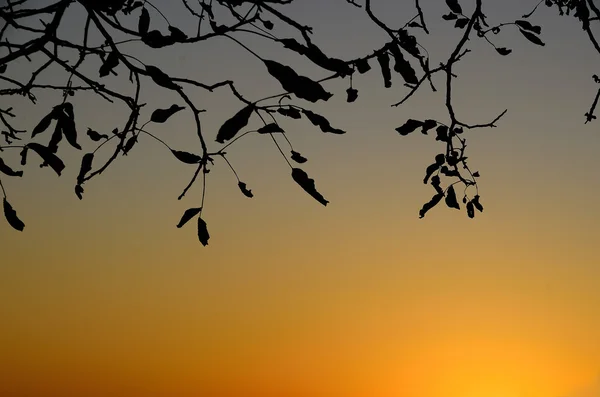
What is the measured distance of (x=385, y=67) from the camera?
2.04 metres

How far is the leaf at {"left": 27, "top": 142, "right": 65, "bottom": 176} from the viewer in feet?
5.95

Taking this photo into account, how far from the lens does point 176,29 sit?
1.68 m

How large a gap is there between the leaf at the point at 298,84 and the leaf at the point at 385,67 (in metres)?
0.63

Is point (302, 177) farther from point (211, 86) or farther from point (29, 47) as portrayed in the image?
point (29, 47)

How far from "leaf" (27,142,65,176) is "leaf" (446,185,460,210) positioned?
4.24 ft

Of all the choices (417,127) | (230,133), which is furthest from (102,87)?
(417,127)

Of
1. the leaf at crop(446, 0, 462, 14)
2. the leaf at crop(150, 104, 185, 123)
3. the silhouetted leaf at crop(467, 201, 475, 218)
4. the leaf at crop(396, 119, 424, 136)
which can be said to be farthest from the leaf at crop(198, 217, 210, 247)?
the leaf at crop(446, 0, 462, 14)

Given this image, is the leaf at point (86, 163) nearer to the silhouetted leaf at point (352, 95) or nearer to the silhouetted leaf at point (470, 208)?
the silhouetted leaf at point (352, 95)

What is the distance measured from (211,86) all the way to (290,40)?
0.97 ft

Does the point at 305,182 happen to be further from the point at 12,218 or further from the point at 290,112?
the point at 12,218

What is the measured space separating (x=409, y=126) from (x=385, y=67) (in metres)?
0.56

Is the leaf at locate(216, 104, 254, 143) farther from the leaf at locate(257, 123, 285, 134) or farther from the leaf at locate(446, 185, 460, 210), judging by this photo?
the leaf at locate(446, 185, 460, 210)

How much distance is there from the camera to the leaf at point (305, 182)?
1.51 m

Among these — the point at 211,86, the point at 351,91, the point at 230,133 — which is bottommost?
the point at 230,133
